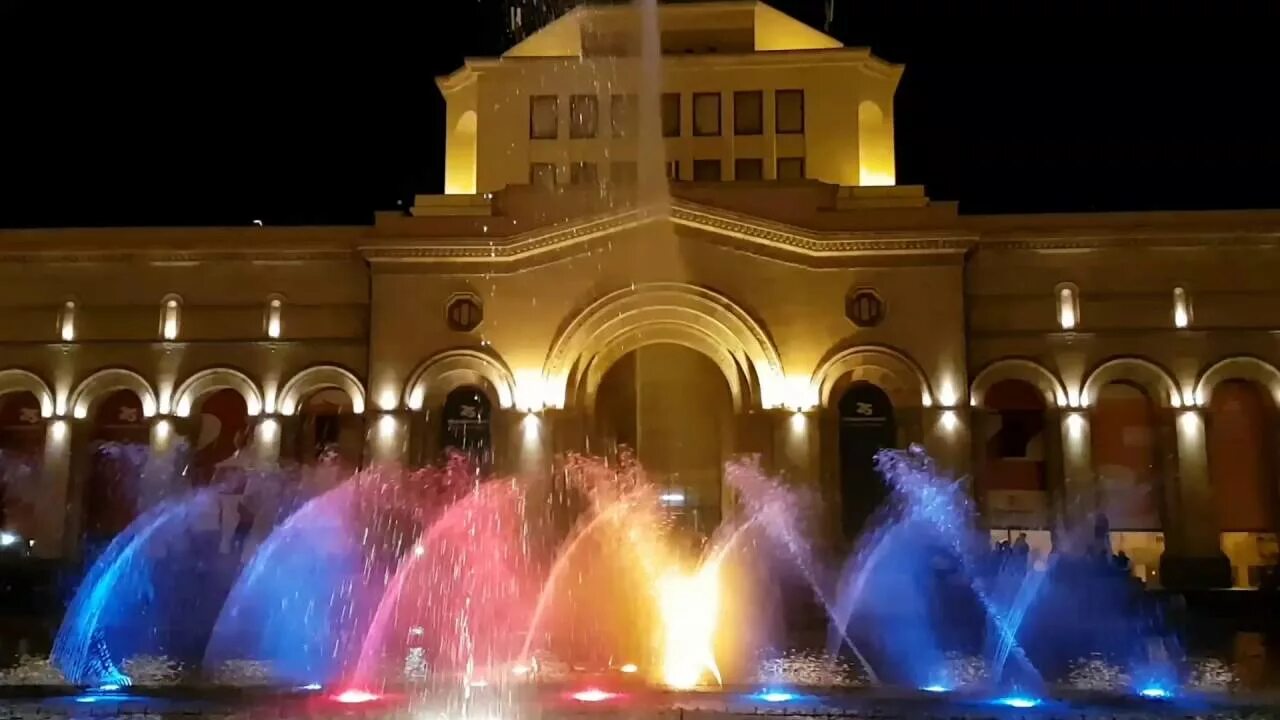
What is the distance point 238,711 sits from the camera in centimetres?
1334

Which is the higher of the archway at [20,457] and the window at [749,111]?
the window at [749,111]

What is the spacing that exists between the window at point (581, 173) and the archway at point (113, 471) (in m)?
14.6

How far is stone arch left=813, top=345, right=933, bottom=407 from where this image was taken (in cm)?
3105

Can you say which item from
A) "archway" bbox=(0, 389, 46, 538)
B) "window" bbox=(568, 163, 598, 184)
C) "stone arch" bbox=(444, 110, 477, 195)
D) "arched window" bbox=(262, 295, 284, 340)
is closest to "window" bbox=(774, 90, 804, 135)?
"window" bbox=(568, 163, 598, 184)

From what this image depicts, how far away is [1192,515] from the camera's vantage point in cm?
3123

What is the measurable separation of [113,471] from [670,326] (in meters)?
17.2

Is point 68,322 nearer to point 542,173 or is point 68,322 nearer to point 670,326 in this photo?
point 542,173

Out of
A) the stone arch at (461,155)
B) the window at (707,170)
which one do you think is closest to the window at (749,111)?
the window at (707,170)

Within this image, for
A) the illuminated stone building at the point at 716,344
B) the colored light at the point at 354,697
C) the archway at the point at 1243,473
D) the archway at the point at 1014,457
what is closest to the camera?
the colored light at the point at 354,697

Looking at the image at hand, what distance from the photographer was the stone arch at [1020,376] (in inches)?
1254

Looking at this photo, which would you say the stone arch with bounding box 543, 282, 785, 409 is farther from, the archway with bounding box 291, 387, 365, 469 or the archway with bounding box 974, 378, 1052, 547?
the archway with bounding box 974, 378, 1052, 547

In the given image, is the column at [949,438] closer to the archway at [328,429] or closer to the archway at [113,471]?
the archway at [328,429]

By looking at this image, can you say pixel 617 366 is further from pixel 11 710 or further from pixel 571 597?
pixel 11 710

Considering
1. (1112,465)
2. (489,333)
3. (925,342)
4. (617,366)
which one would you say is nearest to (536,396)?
(489,333)
